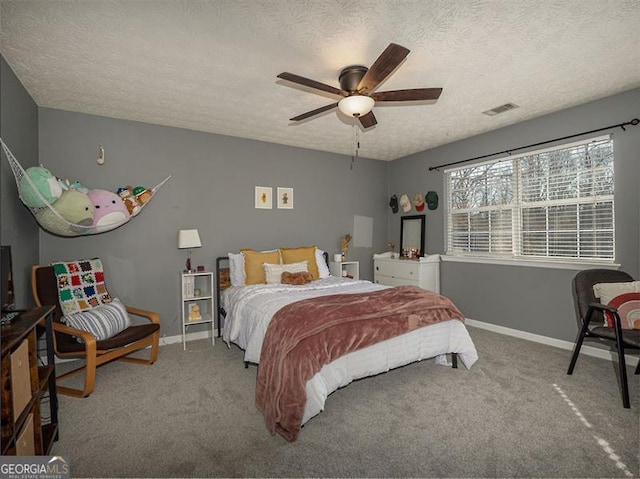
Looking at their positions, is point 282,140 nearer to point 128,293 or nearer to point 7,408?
point 128,293

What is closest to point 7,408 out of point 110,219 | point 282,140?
point 110,219

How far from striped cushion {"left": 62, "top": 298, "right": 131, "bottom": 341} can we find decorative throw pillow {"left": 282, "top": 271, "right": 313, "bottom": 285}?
1.66 meters

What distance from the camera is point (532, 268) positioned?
13.0ft

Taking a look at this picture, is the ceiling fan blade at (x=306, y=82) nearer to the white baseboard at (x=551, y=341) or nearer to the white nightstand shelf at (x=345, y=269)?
the white nightstand shelf at (x=345, y=269)

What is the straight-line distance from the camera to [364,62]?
8.36ft

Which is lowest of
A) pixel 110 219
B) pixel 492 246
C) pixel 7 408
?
pixel 7 408

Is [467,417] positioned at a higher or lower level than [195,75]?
lower

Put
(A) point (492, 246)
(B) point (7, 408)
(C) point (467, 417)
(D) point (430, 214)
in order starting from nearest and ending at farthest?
(B) point (7, 408)
(C) point (467, 417)
(A) point (492, 246)
(D) point (430, 214)

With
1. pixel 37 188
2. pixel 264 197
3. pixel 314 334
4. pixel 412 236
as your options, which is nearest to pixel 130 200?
pixel 37 188

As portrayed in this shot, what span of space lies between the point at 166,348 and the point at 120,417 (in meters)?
1.53

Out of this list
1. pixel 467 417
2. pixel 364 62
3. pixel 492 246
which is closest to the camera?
pixel 467 417

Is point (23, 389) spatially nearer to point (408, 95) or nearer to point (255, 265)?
point (255, 265)

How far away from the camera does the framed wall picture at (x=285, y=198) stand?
15.8ft

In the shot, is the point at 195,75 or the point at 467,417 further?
the point at 195,75
